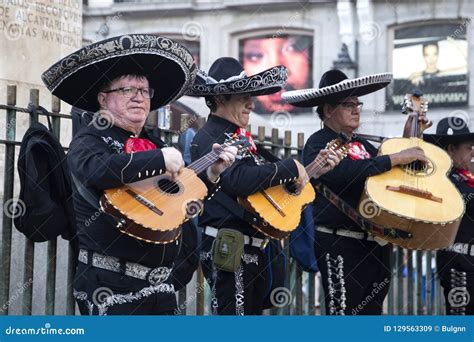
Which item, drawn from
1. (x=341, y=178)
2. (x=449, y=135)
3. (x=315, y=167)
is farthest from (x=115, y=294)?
(x=449, y=135)

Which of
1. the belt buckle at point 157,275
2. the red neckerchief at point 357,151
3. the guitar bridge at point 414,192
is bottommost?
the belt buckle at point 157,275

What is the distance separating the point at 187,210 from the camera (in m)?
5.66

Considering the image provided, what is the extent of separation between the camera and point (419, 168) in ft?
24.8

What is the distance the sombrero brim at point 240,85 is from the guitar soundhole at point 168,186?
1.14m

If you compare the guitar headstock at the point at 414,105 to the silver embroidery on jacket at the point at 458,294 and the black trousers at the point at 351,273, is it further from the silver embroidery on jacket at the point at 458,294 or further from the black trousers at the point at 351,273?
the silver embroidery on jacket at the point at 458,294

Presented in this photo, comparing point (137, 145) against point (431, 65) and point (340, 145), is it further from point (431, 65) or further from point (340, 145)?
point (431, 65)

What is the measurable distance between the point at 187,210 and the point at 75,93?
86cm

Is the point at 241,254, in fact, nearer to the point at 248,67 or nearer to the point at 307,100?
the point at 307,100

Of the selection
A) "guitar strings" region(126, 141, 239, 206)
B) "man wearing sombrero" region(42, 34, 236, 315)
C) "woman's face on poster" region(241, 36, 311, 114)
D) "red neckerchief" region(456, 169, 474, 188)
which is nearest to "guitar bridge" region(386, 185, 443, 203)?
"red neckerchief" region(456, 169, 474, 188)

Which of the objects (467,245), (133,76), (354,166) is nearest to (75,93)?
(133,76)

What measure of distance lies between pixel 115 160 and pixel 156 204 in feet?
0.99

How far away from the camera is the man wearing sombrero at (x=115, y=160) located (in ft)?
18.0

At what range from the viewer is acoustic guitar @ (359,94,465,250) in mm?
7207

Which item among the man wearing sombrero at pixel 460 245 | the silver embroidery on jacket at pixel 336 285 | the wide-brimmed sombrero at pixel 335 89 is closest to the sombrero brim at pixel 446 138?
the man wearing sombrero at pixel 460 245
